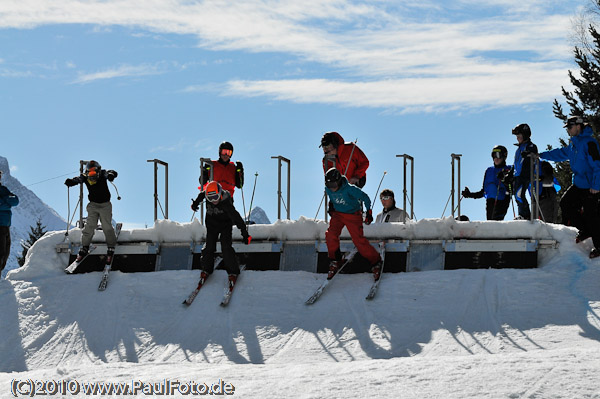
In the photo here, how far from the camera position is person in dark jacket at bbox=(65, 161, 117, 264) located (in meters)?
14.3

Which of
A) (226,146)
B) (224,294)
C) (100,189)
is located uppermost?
(226,146)

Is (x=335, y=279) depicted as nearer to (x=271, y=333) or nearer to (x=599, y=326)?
(x=271, y=333)

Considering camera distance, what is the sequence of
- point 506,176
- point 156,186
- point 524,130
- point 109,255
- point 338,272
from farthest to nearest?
1. point 156,186
2. point 109,255
3. point 506,176
4. point 524,130
5. point 338,272

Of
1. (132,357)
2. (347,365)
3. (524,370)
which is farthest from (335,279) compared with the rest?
(524,370)

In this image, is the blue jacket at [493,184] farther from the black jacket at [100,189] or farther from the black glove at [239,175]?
the black jacket at [100,189]

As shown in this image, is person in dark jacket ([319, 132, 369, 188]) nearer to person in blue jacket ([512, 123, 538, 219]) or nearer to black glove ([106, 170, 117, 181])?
person in blue jacket ([512, 123, 538, 219])

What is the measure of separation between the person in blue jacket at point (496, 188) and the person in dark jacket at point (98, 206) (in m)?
5.67

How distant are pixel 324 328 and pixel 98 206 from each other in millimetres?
4752

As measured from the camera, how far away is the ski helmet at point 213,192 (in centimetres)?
1285

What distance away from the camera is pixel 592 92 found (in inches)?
1117

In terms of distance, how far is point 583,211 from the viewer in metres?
12.5

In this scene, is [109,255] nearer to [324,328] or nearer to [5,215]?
[5,215]

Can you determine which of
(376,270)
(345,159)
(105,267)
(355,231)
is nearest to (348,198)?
(355,231)

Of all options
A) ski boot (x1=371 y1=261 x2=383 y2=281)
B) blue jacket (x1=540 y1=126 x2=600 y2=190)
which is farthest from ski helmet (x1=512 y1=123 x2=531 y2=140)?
ski boot (x1=371 y1=261 x2=383 y2=281)
